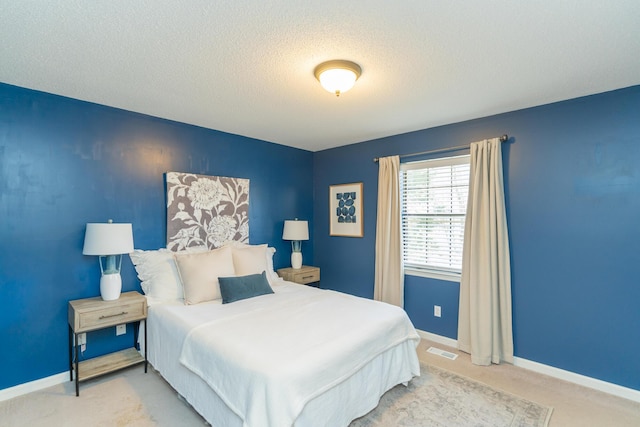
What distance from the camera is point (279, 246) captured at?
4355mm

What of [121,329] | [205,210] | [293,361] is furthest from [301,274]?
[293,361]

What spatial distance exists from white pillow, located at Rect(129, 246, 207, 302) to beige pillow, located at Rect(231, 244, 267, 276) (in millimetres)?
575

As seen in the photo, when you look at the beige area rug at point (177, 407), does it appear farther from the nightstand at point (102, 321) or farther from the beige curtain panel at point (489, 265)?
the beige curtain panel at point (489, 265)

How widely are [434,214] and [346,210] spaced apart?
129 centimetres

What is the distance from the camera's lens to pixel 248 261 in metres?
3.22

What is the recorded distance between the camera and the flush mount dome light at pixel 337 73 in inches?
80.1

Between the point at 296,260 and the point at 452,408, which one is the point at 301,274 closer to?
the point at 296,260

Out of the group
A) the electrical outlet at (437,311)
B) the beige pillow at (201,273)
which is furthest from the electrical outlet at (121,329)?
the electrical outlet at (437,311)

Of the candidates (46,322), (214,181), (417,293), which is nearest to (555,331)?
(417,293)

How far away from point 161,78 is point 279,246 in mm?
2643

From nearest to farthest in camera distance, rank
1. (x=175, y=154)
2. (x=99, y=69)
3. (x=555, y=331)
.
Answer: (x=99, y=69) → (x=555, y=331) → (x=175, y=154)

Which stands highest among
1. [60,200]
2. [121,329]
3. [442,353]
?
[60,200]

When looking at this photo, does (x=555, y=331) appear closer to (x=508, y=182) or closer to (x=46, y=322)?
(x=508, y=182)

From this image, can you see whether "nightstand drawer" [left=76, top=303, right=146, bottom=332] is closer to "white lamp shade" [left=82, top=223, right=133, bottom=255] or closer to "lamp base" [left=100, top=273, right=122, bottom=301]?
"lamp base" [left=100, top=273, right=122, bottom=301]
